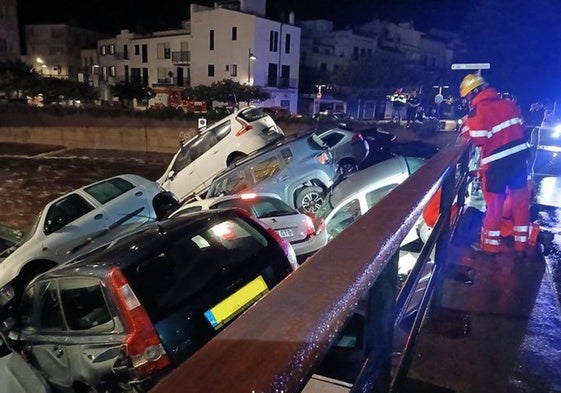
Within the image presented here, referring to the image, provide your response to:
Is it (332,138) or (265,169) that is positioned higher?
(332,138)

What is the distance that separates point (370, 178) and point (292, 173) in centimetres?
232

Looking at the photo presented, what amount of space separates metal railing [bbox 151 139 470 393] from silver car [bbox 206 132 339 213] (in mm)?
6976

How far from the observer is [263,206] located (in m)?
7.07

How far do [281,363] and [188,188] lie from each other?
1086cm

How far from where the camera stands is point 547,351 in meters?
2.58

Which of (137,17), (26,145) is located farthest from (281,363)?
(137,17)

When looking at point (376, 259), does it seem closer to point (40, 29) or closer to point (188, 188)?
point (188, 188)

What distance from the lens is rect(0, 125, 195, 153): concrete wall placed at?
91.8ft

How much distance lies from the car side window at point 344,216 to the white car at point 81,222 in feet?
10.4

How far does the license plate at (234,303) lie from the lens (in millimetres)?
3539

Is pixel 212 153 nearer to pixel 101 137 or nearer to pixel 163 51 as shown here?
pixel 101 137

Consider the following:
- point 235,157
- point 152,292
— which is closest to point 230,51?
point 235,157

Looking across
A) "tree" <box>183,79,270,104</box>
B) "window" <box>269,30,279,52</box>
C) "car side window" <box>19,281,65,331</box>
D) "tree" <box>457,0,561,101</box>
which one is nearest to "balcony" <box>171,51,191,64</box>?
"window" <box>269,30,279,52</box>

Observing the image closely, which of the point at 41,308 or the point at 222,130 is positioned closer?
the point at 41,308
